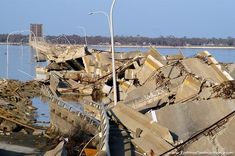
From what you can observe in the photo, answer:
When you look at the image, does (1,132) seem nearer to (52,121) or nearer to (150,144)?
(52,121)

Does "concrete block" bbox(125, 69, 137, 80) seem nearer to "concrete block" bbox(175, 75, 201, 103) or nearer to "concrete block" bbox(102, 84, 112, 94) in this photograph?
"concrete block" bbox(102, 84, 112, 94)

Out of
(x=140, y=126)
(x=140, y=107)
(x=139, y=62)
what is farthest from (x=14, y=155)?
(x=139, y=62)

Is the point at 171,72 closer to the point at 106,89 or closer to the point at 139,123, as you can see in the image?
the point at 139,123

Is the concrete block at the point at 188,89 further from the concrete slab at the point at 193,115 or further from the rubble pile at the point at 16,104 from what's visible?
the rubble pile at the point at 16,104

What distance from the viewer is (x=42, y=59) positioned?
98062 millimetres

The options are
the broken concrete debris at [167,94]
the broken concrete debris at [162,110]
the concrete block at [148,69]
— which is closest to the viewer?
the broken concrete debris at [162,110]

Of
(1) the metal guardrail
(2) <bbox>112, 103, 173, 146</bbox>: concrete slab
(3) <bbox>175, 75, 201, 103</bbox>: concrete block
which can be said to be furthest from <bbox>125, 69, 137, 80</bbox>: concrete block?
(2) <bbox>112, 103, 173, 146</bbox>: concrete slab

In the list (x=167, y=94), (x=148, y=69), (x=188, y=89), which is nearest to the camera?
(x=188, y=89)

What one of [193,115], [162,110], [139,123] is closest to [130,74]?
[162,110]

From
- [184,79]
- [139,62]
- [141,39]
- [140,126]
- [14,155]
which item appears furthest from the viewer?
[141,39]

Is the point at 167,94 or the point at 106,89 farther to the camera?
the point at 106,89

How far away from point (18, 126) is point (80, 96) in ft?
48.4

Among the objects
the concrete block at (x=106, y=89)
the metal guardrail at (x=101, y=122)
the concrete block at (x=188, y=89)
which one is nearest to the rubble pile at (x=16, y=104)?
the metal guardrail at (x=101, y=122)

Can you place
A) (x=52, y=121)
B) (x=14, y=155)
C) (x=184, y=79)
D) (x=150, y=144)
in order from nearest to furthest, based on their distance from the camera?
(x=150, y=144), (x=14, y=155), (x=184, y=79), (x=52, y=121)
